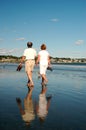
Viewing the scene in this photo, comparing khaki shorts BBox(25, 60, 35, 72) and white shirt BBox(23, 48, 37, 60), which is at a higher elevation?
white shirt BBox(23, 48, 37, 60)

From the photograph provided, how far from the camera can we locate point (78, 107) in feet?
22.3

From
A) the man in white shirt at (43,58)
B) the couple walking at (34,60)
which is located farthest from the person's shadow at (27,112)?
the man in white shirt at (43,58)

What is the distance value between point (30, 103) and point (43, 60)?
646cm

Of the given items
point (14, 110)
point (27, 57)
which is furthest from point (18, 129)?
point (27, 57)

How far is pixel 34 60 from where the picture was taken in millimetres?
13156

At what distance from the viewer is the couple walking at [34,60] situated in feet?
42.2

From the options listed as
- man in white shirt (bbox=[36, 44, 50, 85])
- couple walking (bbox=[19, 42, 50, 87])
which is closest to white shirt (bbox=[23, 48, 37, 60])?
couple walking (bbox=[19, 42, 50, 87])

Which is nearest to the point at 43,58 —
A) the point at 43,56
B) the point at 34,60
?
the point at 43,56

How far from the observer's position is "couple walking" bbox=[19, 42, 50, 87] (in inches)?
506

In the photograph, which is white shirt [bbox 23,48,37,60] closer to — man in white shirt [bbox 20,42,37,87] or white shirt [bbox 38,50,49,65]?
man in white shirt [bbox 20,42,37,87]

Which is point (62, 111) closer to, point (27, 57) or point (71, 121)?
point (71, 121)

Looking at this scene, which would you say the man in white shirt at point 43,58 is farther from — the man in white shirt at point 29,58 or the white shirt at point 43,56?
the man in white shirt at point 29,58

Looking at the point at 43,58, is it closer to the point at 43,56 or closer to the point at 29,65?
the point at 43,56

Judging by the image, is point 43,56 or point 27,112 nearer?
point 27,112
